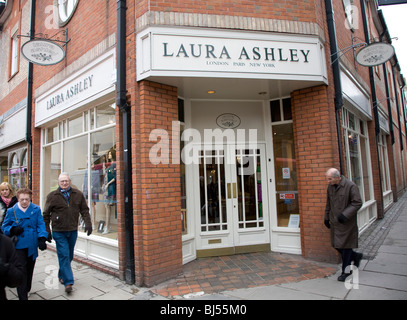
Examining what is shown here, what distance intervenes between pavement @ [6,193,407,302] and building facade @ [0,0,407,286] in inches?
10.5

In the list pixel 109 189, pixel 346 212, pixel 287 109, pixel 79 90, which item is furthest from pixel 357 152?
pixel 79 90

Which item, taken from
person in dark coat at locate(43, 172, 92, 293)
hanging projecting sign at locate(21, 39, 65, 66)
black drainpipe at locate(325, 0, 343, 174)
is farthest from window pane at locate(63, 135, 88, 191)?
black drainpipe at locate(325, 0, 343, 174)

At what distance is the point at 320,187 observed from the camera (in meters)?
4.87

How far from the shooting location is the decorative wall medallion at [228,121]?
5777 millimetres

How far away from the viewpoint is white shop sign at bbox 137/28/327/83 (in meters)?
4.27

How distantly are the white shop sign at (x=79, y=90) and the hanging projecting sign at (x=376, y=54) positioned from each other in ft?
16.7

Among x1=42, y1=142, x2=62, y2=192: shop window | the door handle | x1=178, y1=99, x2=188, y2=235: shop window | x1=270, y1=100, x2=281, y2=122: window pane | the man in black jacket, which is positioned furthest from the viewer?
x1=42, y1=142, x2=62, y2=192: shop window

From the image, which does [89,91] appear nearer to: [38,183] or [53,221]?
[53,221]

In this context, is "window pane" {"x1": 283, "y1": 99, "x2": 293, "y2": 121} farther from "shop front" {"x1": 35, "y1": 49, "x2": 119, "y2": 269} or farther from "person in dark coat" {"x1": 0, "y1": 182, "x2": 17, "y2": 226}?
"person in dark coat" {"x1": 0, "y1": 182, "x2": 17, "y2": 226}

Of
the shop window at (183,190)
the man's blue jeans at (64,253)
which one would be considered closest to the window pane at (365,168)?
the shop window at (183,190)

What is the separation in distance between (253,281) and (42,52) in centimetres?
607

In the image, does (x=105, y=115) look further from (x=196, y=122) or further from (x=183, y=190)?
(x=183, y=190)
